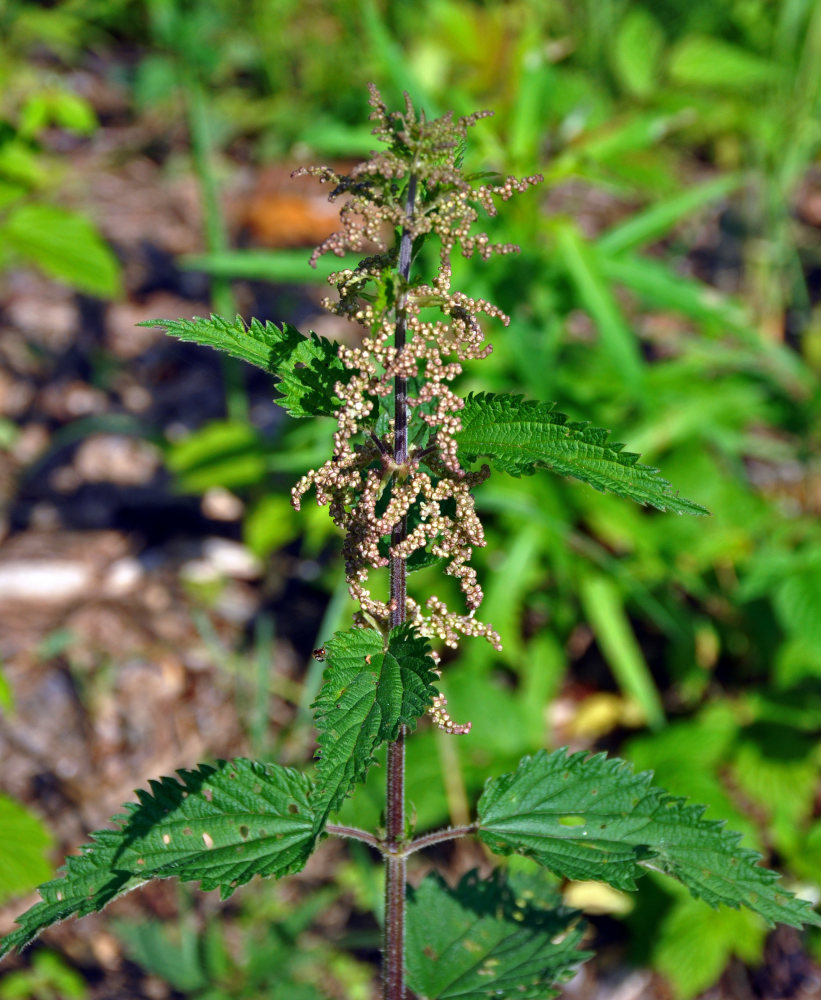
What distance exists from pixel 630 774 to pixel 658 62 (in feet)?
13.9

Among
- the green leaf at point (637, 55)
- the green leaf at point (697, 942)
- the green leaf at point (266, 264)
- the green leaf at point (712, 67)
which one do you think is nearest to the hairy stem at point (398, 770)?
the green leaf at point (697, 942)

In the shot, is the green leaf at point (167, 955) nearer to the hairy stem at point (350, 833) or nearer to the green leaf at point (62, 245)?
the hairy stem at point (350, 833)

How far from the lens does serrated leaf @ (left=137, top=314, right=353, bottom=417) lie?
3.85 ft

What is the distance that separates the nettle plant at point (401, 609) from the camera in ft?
3.65

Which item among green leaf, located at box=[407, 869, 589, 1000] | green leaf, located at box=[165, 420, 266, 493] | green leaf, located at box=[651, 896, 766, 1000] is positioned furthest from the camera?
green leaf, located at box=[165, 420, 266, 493]

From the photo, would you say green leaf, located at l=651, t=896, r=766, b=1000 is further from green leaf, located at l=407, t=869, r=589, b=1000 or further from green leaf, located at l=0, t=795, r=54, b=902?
green leaf, located at l=0, t=795, r=54, b=902

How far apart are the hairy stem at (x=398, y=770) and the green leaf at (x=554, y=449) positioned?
0.10m

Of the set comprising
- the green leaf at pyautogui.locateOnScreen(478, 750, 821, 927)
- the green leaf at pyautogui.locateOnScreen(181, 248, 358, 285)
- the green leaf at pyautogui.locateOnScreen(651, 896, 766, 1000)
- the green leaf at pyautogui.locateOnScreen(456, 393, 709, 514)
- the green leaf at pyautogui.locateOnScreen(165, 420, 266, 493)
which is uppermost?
the green leaf at pyautogui.locateOnScreen(181, 248, 358, 285)

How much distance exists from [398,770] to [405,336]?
0.61m

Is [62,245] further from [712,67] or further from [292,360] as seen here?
[712,67]

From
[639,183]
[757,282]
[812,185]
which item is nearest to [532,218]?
[639,183]

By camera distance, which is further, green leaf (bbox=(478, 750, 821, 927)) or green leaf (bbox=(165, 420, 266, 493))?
green leaf (bbox=(165, 420, 266, 493))

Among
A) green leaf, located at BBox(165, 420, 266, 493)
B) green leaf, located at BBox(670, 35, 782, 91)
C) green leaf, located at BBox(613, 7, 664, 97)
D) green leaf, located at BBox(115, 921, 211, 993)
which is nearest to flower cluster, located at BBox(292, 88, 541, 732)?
green leaf, located at BBox(115, 921, 211, 993)

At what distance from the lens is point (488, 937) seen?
1614 millimetres
